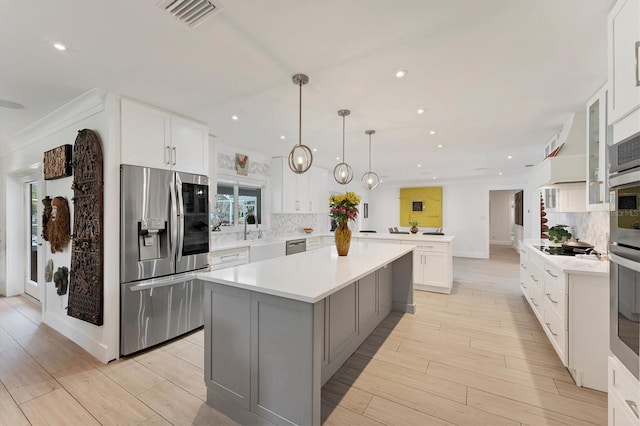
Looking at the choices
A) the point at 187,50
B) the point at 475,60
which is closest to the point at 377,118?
the point at 475,60

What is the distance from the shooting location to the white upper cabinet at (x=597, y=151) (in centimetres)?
221

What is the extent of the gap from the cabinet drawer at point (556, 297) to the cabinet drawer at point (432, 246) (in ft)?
5.67

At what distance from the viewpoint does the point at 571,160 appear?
2.79 m

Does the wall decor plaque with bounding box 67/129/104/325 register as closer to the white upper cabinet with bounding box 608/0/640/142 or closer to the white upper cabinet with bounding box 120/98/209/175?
the white upper cabinet with bounding box 120/98/209/175

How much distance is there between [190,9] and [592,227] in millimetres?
4483

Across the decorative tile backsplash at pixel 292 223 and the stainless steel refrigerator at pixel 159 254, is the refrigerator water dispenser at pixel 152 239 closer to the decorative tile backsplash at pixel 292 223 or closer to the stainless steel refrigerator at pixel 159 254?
the stainless steel refrigerator at pixel 159 254

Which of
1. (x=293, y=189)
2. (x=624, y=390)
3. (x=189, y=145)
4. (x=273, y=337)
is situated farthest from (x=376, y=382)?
(x=293, y=189)

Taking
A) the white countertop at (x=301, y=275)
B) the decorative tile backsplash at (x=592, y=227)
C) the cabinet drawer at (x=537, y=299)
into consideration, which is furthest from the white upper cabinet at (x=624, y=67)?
the cabinet drawer at (x=537, y=299)

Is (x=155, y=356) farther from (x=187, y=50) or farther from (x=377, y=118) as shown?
(x=377, y=118)

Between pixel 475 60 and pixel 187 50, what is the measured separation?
83.8 inches

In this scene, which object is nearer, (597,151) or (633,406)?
(633,406)

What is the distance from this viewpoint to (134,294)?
2590mm

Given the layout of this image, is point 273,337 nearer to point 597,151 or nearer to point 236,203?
point 597,151

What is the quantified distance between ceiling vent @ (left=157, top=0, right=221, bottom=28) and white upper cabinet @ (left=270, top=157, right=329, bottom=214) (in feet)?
12.4
